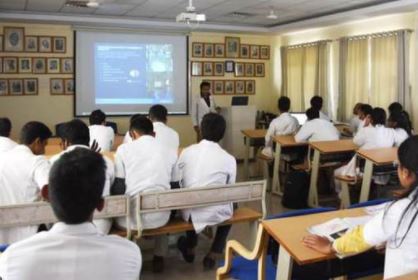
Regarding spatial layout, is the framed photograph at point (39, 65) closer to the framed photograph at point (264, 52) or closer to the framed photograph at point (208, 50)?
the framed photograph at point (208, 50)

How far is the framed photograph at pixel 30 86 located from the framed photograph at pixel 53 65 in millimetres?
312

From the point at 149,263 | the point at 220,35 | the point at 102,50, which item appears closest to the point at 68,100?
the point at 102,50

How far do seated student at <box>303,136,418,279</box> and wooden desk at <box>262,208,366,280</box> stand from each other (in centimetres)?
17

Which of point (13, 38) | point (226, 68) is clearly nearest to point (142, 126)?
point (13, 38)

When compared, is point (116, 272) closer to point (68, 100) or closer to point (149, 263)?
point (149, 263)

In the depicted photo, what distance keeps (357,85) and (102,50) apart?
4.74 metres

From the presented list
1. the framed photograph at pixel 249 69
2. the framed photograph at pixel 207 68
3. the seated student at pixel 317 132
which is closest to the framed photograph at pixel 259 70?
the framed photograph at pixel 249 69

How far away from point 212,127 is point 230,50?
649 cm

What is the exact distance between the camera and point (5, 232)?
9.64 ft

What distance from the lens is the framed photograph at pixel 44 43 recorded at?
8.34m

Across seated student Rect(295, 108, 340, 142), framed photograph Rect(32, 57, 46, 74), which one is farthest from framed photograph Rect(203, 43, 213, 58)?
seated student Rect(295, 108, 340, 142)

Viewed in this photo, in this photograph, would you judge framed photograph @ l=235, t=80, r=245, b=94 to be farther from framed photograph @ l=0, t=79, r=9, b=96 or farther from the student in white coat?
framed photograph @ l=0, t=79, r=9, b=96

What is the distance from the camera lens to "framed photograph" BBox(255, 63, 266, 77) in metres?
10.2

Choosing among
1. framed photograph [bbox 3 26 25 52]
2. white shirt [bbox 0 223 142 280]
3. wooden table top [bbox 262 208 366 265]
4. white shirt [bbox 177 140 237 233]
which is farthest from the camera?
framed photograph [bbox 3 26 25 52]
